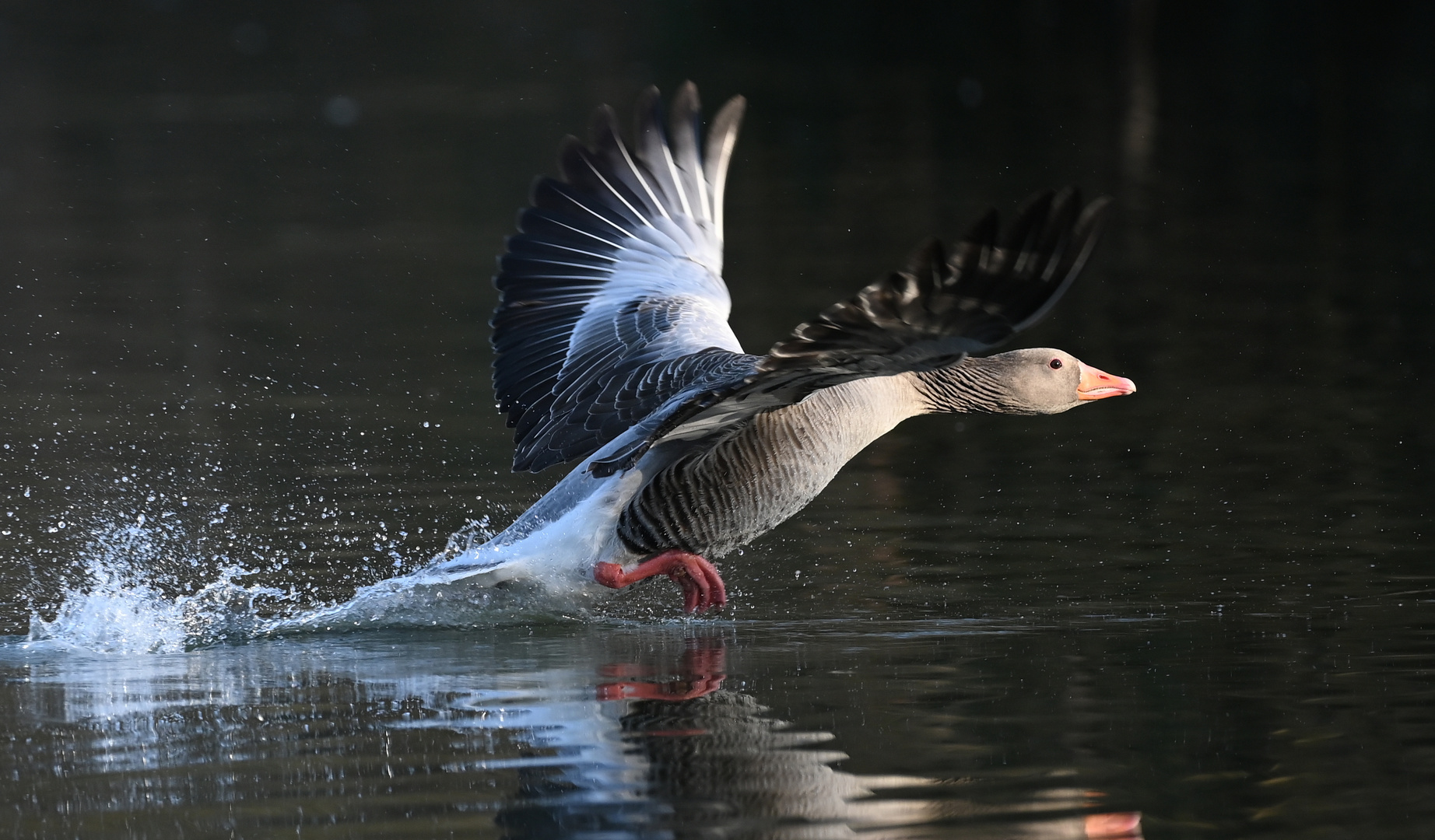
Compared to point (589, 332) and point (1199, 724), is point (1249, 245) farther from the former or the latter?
point (1199, 724)

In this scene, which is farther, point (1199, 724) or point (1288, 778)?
point (1199, 724)

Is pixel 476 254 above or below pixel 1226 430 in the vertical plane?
above

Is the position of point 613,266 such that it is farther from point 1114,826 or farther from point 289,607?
point 1114,826

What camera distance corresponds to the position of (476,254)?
2003cm

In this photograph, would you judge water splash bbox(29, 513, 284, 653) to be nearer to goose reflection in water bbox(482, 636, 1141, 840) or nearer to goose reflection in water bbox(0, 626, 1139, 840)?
goose reflection in water bbox(0, 626, 1139, 840)

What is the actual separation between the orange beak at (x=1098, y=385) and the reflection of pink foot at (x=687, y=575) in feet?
6.50

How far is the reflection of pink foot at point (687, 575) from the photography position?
27.5 feet

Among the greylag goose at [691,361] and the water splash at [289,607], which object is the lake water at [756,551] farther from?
the greylag goose at [691,361]

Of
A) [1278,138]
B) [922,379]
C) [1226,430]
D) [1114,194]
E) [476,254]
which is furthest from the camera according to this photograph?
[1278,138]

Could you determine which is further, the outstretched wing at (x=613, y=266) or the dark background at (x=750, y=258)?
the dark background at (x=750, y=258)

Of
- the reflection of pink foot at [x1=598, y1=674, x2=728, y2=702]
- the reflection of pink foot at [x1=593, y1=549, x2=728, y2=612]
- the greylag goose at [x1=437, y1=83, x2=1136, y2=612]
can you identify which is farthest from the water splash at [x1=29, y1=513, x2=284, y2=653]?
the reflection of pink foot at [x1=598, y1=674, x2=728, y2=702]

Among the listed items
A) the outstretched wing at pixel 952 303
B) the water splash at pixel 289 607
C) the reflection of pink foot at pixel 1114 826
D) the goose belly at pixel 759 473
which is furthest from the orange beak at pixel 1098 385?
the reflection of pink foot at pixel 1114 826

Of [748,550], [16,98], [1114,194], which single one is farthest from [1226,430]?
[16,98]

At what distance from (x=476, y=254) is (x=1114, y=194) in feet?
26.1
